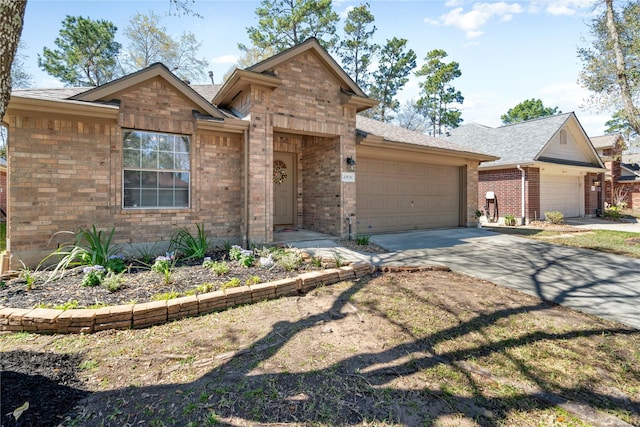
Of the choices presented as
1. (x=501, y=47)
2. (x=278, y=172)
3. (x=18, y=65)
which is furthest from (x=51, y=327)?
(x=18, y=65)

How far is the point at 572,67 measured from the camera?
1180 centimetres

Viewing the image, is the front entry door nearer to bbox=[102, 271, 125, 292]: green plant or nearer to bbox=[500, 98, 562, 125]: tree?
bbox=[102, 271, 125, 292]: green plant

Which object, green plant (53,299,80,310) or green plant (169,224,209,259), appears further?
green plant (169,224,209,259)

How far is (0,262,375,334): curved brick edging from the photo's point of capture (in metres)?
3.27

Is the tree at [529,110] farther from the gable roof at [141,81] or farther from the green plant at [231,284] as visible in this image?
the green plant at [231,284]

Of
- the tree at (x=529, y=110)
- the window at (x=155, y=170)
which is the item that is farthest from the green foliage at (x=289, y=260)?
the tree at (x=529, y=110)

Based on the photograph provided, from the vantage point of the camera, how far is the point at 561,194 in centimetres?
1619

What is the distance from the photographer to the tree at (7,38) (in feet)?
6.08

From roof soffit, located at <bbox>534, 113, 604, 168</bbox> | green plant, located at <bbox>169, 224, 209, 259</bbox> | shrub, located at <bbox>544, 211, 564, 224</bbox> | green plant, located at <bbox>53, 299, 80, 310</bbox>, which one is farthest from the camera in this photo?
roof soffit, located at <bbox>534, 113, 604, 168</bbox>

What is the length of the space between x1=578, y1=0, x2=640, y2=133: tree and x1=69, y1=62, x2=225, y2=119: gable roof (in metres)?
13.5

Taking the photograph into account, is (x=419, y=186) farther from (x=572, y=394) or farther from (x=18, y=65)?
(x=18, y=65)

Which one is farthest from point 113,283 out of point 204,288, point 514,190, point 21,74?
point 21,74

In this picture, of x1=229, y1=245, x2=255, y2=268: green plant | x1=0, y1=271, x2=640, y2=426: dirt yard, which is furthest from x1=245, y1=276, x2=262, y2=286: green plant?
x1=229, y1=245, x2=255, y2=268: green plant

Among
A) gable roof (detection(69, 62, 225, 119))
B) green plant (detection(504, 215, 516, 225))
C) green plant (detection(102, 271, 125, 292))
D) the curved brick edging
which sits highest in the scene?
gable roof (detection(69, 62, 225, 119))
